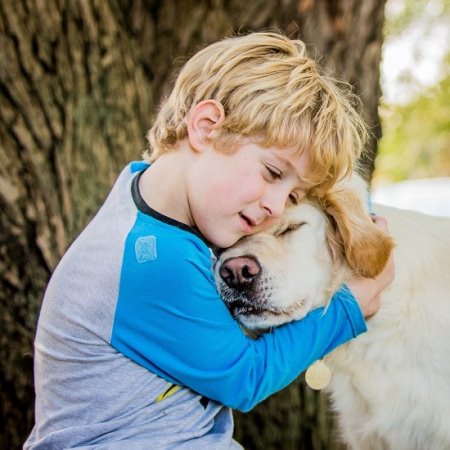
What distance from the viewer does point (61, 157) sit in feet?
9.79

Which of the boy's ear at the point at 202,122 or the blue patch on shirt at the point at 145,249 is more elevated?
the boy's ear at the point at 202,122

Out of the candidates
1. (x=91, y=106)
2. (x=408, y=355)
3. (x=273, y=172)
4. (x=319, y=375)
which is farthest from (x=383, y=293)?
(x=91, y=106)

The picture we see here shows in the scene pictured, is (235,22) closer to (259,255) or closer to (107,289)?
(259,255)

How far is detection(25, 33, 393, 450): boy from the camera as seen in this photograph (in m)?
2.02

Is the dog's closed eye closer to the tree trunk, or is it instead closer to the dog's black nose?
the dog's black nose

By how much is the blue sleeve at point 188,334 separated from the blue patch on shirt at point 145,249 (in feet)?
0.04

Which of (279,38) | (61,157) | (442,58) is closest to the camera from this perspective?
(279,38)

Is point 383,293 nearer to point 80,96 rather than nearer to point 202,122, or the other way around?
point 202,122

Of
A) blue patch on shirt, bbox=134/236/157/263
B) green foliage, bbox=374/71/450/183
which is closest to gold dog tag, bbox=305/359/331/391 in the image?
blue patch on shirt, bbox=134/236/157/263

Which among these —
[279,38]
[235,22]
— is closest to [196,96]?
[279,38]

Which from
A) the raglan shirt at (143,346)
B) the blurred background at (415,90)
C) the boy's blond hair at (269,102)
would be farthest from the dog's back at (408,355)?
the blurred background at (415,90)

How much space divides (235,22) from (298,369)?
1.73 m

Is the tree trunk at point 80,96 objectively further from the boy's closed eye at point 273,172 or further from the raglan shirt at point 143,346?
the boy's closed eye at point 273,172

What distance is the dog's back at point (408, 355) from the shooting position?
2.38 meters
